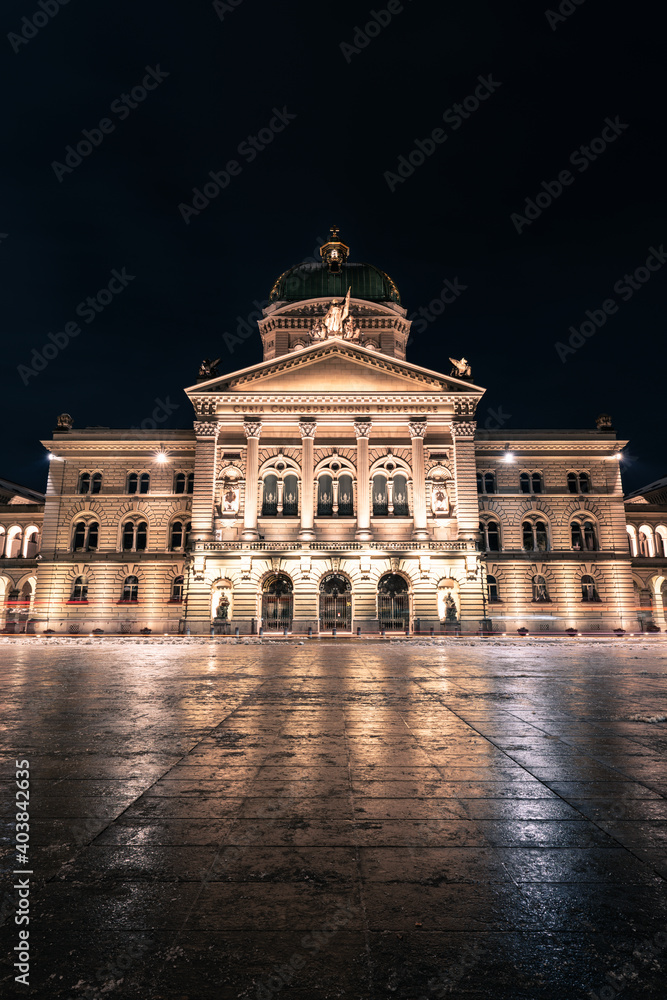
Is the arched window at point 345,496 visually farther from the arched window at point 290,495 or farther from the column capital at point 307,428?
the column capital at point 307,428

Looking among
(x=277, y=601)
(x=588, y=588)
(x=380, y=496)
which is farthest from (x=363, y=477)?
(x=588, y=588)

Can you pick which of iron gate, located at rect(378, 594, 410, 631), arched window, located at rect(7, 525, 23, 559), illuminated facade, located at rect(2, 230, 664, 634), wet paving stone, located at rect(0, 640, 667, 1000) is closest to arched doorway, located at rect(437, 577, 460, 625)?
illuminated facade, located at rect(2, 230, 664, 634)

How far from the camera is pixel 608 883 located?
10.9ft

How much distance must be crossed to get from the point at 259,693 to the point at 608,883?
Result: 27.1 ft

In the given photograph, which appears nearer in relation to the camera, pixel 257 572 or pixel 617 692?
pixel 617 692

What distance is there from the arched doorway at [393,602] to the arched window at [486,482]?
11658mm

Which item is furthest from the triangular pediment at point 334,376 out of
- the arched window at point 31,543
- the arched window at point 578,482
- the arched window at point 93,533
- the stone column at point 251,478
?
the arched window at point 31,543

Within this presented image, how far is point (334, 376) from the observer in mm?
43938

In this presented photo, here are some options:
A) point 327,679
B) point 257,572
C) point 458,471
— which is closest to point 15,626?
point 257,572

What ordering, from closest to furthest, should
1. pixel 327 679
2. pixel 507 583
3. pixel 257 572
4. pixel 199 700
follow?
1. pixel 199 700
2. pixel 327 679
3. pixel 257 572
4. pixel 507 583

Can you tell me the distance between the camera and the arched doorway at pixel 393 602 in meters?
41.3

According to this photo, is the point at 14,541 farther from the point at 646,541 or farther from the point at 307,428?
the point at 646,541

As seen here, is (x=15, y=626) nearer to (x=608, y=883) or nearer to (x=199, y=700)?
(x=199, y=700)

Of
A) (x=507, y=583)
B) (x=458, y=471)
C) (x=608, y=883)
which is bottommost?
(x=608, y=883)
